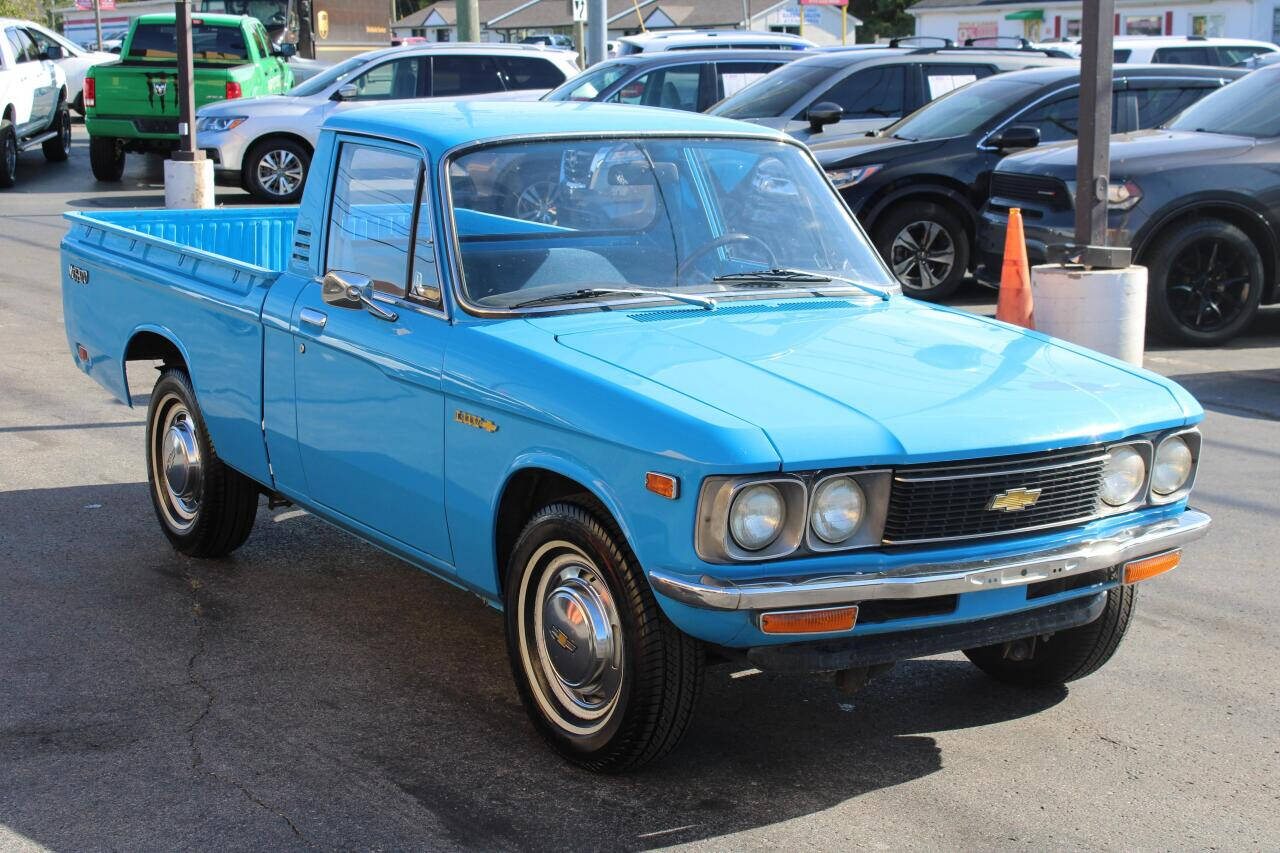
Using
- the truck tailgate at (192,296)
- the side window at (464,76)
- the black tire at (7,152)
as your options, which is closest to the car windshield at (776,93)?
the side window at (464,76)

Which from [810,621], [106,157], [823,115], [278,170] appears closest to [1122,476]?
[810,621]

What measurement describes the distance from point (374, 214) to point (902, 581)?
7.66ft

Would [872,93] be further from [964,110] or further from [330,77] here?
[330,77]

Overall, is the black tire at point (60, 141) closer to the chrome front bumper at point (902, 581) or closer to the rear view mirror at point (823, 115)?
the rear view mirror at point (823, 115)

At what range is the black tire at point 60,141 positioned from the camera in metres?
22.5

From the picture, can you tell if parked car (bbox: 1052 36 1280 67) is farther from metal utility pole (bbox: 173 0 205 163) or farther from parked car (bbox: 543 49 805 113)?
metal utility pole (bbox: 173 0 205 163)

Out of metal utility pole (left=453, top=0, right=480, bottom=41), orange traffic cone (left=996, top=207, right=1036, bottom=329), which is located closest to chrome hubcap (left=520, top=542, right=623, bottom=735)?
orange traffic cone (left=996, top=207, right=1036, bottom=329)

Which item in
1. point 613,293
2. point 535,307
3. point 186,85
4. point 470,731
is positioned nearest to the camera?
point 470,731

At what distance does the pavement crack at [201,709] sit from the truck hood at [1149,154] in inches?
286

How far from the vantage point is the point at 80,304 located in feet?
23.3

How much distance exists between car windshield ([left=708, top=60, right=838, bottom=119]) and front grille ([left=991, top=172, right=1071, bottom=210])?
333cm

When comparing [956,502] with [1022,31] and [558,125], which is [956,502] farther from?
[1022,31]

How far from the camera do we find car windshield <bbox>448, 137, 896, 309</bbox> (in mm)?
4938

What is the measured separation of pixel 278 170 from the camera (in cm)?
1883
